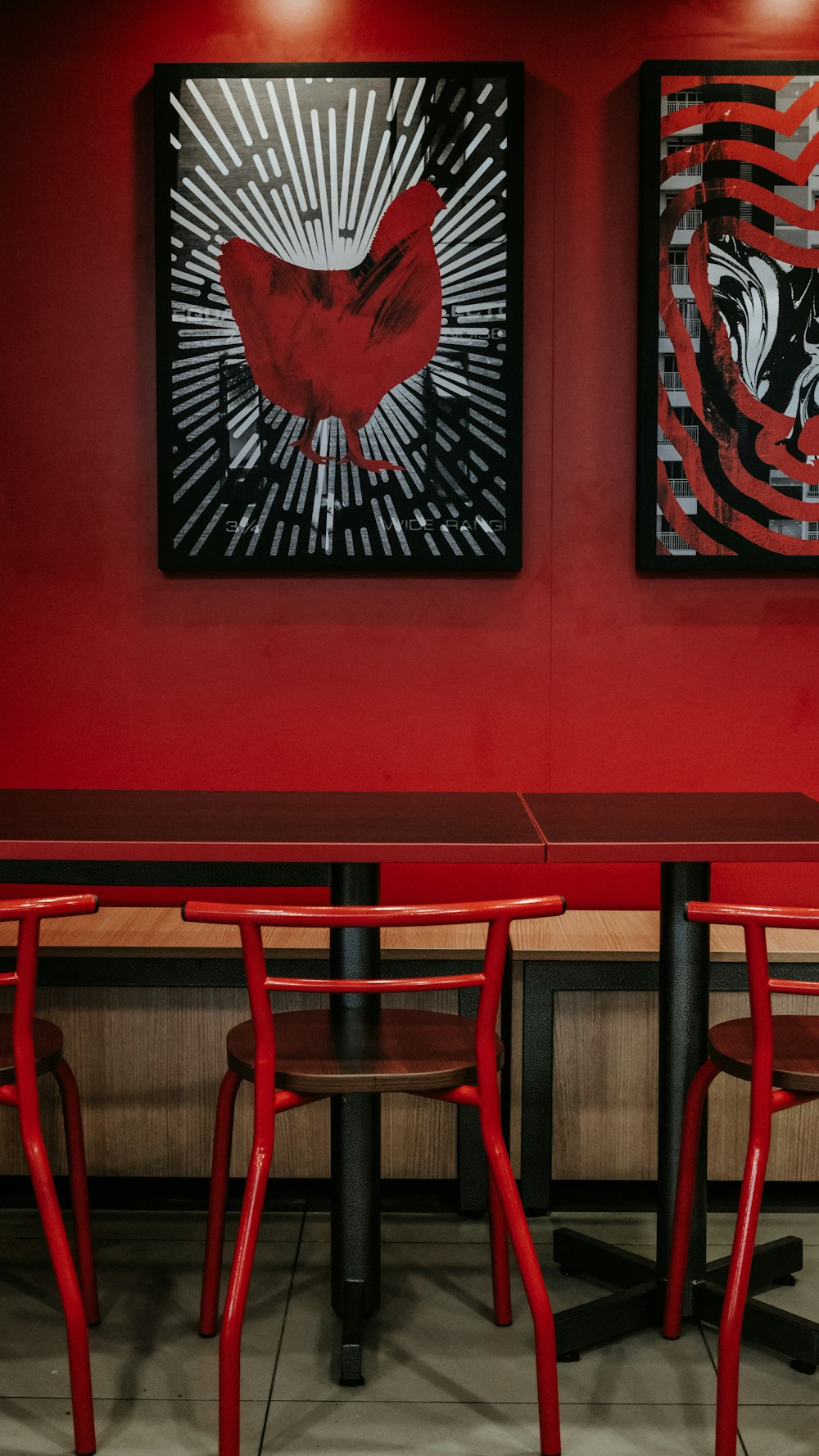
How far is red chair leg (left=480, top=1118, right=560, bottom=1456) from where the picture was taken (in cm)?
176

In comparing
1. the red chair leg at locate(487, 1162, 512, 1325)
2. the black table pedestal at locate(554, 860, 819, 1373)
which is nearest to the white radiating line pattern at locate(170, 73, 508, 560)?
the black table pedestal at locate(554, 860, 819, 1373)

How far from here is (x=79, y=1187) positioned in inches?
84.9

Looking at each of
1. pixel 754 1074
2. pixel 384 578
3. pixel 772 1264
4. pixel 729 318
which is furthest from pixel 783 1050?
pixel 729 318

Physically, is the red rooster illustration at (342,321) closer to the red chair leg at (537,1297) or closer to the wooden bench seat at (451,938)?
the wooden bench seat at (451,938)

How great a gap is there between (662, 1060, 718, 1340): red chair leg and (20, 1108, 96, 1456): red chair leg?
100 cm

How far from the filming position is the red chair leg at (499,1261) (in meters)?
2.10

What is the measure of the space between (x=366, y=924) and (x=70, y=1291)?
74cm

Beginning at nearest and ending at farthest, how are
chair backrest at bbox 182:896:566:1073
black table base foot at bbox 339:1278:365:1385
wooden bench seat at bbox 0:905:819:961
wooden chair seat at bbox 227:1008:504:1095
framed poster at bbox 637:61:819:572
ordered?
chair backrest at bbox 182:896:566:1073 < wooden chair seat at bbox 227:1008:504:1095 < black table base foot at bbox 339:1278:365:1385 < wooden bench seat at bbox 0:905:819:961 < framed poster at bbox 637:61:819:572

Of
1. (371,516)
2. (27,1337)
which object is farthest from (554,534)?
(27,1337)

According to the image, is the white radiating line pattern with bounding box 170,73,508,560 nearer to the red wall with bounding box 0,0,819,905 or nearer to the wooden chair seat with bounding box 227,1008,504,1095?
the red wall with bounding box 0,0,819,905

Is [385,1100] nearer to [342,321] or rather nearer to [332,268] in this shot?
[342,321]

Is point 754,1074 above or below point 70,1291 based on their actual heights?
above

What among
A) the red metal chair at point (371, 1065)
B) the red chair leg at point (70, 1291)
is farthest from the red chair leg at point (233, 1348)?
the red chair leg at point (70, 1291)

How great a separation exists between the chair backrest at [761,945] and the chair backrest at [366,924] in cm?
23
